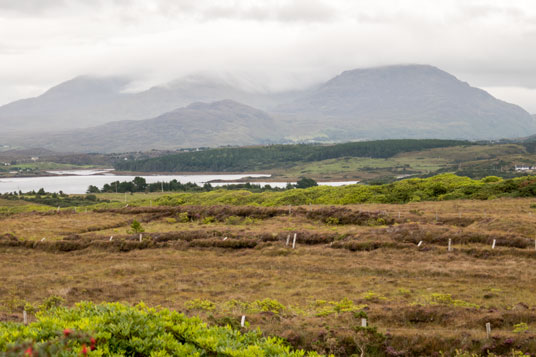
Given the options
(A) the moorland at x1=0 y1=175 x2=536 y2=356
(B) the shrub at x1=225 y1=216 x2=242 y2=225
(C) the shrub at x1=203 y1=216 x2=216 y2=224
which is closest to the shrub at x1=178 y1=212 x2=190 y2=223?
(A) the moorland at x1=0 y1=175 x2=536 y2=356

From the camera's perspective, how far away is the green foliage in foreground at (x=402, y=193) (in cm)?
6046

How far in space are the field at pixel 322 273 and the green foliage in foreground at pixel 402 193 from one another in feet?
27.9

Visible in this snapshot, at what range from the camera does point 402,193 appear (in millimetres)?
66438

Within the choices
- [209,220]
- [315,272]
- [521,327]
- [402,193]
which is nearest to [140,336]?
[521,327]

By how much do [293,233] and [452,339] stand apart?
2529cm

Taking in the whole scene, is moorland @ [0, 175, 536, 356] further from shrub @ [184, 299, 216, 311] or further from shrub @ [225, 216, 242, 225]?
shrub @ [225, 216, 242, 225]

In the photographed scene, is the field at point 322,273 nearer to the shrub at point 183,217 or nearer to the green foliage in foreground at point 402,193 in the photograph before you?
the shrub at point 183,217

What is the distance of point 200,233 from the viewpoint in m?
41.6

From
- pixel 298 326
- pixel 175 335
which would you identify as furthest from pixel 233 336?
pixel 298 326

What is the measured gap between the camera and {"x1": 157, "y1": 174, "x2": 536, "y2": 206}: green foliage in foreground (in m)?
60.5

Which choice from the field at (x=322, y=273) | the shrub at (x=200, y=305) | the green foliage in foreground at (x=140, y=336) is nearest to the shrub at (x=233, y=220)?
the field at (x=322, y=273)

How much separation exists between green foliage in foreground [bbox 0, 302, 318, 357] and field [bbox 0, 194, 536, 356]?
12.7 feet

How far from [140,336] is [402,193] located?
6009 centimetres

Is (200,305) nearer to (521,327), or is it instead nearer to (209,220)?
(521,327)
